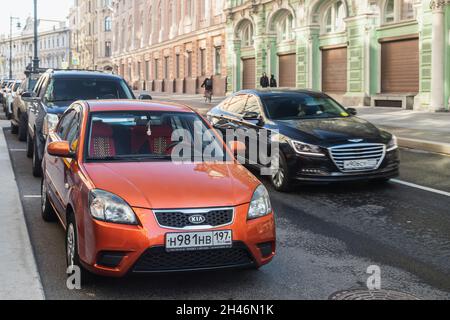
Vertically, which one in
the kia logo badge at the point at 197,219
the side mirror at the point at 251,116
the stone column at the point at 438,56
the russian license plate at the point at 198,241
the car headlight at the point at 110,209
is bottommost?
the russian license plate at the point at 198,241

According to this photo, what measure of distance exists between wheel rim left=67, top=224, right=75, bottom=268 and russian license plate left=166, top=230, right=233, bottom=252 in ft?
3.15

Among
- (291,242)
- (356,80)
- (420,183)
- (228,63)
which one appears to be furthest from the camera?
(228,63)

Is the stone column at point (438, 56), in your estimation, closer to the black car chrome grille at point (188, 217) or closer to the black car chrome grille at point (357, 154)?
the black car chrome grille at point (357, 154)

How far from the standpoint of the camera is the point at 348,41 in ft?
99.2

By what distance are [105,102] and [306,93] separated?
17.2 feet

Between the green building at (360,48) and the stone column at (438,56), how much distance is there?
0.04 metres

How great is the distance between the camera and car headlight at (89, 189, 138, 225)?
4727mm

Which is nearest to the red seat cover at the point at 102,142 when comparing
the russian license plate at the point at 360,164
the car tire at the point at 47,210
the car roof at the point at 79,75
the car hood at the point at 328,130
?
the car tire at the point at 47,210

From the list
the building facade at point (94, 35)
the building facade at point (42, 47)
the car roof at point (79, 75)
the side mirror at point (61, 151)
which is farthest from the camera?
the building facade at point (42, 47)

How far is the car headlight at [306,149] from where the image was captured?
907 centimetres

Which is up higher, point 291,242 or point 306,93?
point 306,93

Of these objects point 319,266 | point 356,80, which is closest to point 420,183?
point 319,266

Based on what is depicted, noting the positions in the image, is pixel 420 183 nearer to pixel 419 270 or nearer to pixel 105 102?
pixel 419 270

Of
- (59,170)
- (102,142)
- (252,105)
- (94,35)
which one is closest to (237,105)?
(252,105)
